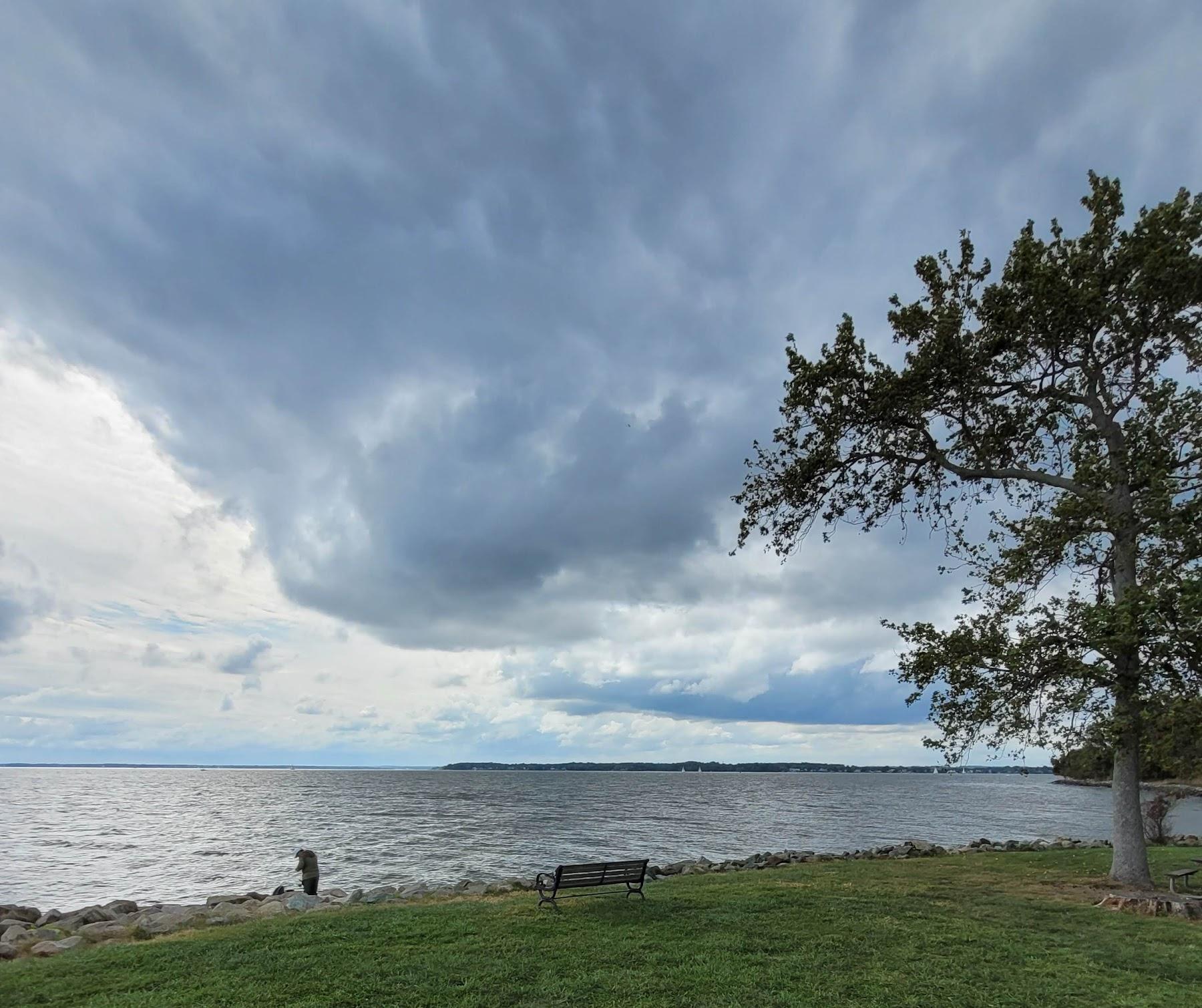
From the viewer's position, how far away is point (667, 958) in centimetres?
898

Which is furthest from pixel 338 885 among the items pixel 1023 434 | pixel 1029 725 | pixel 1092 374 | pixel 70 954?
pixel 1092 374

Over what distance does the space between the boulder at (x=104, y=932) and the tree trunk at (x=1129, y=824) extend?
61.2 feet

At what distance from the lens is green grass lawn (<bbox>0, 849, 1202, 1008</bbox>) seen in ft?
25.5

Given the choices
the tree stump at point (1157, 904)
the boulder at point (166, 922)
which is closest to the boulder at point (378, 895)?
the boulder at point (166, 922)

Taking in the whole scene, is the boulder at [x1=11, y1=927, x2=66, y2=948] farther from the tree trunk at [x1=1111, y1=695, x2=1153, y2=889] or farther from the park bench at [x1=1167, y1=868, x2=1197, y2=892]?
the park bench at [x1=1167, y1=868, x2=1197, y2=892]

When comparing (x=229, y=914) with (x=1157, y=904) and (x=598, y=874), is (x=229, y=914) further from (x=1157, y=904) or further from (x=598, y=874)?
(x=1157, y=904)

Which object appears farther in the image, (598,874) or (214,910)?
(214,910)

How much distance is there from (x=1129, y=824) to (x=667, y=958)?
11.5 meters

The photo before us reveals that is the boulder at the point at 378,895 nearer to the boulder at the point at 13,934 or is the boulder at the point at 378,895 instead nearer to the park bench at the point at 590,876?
the park bench at the point at 590,876

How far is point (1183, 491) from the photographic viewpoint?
41.9ft

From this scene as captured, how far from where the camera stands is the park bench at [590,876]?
12.3 m

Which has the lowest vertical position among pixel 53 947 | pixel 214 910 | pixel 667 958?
pixel 214 910

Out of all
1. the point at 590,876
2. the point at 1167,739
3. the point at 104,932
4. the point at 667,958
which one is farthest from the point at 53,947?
the point at 1167,739

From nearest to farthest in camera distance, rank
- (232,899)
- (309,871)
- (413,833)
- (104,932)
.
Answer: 1. (104,932)
2. (309,871)
3. (232,899)
4. (413,833)
